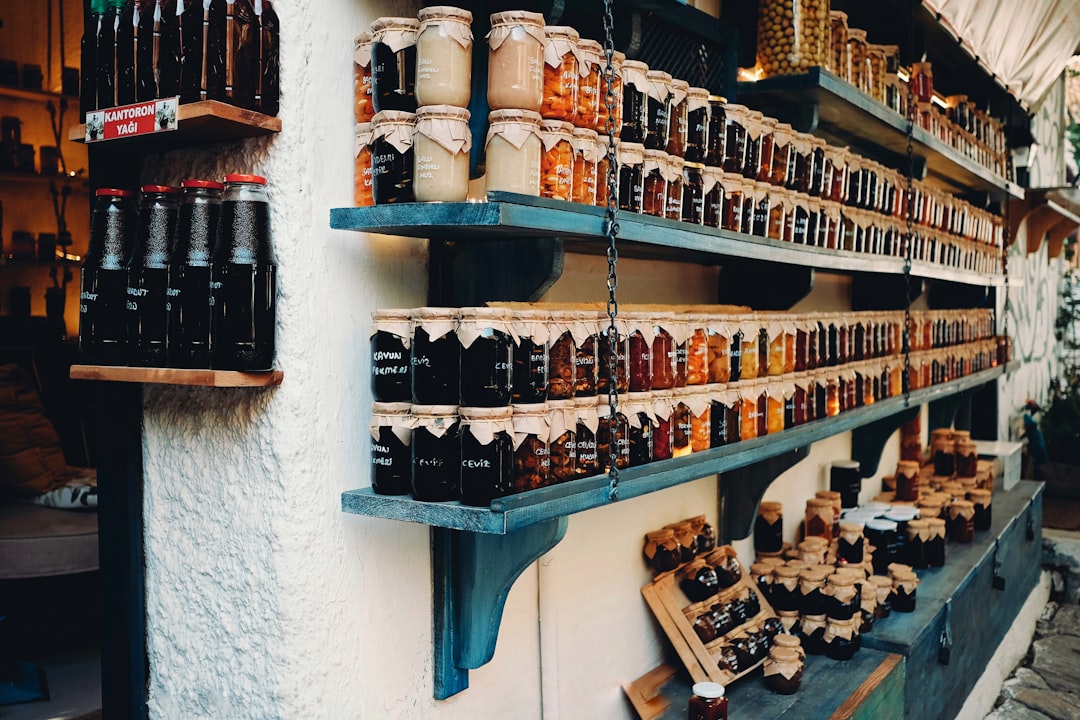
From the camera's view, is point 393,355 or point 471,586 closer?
point 393,355

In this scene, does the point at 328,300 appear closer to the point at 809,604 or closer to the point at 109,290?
the point at 109,290

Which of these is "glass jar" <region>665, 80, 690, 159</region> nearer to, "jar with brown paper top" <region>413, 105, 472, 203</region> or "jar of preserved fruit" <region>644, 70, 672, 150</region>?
"jar of preserved fruit" <region>644, 70, 672, 150</region>

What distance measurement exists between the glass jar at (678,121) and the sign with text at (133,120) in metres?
0.91

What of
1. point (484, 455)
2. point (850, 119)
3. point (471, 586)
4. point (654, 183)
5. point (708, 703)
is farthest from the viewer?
point (850, 119)

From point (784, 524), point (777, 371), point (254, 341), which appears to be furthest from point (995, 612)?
point (254, 341)

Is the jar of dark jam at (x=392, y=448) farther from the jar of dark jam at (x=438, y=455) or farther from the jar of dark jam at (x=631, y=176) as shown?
the jar of dark jam at (x=631, y=176)

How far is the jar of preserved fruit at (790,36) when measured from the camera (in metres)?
2.42

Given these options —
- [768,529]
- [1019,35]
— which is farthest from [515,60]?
[1019,35]

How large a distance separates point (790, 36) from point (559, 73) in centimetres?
119

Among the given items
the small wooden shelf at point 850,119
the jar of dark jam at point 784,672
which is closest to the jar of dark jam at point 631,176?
the small wooden shelf at point 850,119

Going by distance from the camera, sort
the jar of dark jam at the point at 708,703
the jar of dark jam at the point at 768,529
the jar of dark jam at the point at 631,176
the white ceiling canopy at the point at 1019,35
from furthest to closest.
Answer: the white ceiling canopy at the point at 1019,35 < the jar of dark jam at the point at 768,529 < the jar of dark jam at the point at 708,703 < the jar of dark jam at the point at 631,176

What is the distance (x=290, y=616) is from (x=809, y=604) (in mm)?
1616

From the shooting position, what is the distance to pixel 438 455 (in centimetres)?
139

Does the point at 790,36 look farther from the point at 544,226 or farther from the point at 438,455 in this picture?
the point at 438,455
